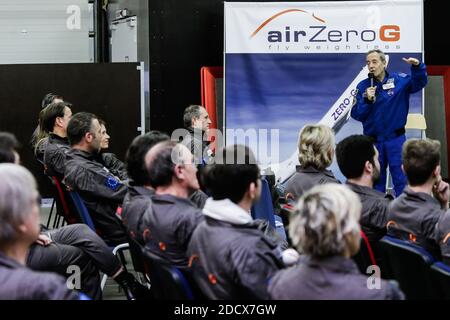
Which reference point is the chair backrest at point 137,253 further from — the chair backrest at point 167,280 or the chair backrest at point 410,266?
the chair backrest at point 410,266

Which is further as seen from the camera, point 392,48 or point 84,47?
point 84,47

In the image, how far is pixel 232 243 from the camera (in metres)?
2.44

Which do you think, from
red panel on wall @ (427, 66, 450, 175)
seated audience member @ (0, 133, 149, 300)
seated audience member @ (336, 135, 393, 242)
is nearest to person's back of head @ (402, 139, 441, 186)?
seated audience member @ (336, 135, 393, 242)

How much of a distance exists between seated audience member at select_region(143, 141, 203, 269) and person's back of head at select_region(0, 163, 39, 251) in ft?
3.08

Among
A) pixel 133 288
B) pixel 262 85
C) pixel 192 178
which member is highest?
pixel 262 85

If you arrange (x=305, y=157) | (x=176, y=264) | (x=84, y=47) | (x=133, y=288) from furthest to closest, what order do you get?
(x=84, y=47)
(x=305, y=157)
(x=133, y=288)
(x=176, y=264)

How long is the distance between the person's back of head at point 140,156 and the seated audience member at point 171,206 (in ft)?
1.32

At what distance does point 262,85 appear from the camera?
7688mm

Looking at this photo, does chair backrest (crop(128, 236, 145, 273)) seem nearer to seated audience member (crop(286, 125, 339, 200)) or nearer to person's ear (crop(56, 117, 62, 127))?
seated audience member (crop(286, 125, 339, 200))

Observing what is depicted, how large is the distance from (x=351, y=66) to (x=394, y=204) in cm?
445

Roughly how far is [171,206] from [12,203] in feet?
3.51
